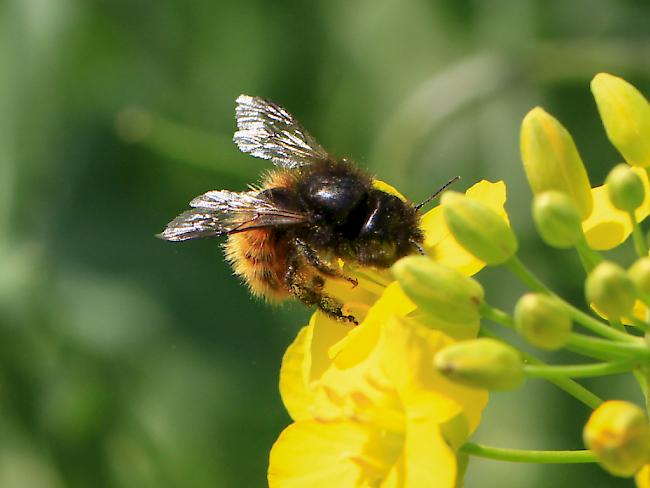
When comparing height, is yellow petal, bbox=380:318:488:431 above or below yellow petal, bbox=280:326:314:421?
above

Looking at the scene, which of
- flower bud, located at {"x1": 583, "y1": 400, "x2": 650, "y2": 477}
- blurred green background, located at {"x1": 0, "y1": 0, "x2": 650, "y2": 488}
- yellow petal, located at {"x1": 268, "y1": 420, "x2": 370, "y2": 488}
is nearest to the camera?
flower bud, located at {"x1": 583, "y1": 400, "x2": 650, "y2": 477}

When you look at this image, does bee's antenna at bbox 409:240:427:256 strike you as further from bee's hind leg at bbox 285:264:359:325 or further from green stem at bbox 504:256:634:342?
green stem at bbox 504:256:634:342

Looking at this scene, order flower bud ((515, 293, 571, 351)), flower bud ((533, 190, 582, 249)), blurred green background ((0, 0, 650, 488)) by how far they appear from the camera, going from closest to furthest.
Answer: flower bud ((515, 293, 571, 351)) < flower bud ((533, 190, 582, 249)) < blurred green background ((0, 0, 650, 488))

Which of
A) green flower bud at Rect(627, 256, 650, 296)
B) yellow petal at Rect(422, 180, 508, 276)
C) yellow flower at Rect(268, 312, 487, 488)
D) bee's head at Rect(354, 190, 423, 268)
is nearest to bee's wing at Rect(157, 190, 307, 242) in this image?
bee's head at Rect(354, 190, 423, 268)

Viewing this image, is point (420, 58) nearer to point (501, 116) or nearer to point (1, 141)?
point (501, 116)

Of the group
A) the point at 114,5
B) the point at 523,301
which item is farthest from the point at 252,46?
the point at 523,301

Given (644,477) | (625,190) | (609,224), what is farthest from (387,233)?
(644,477)
